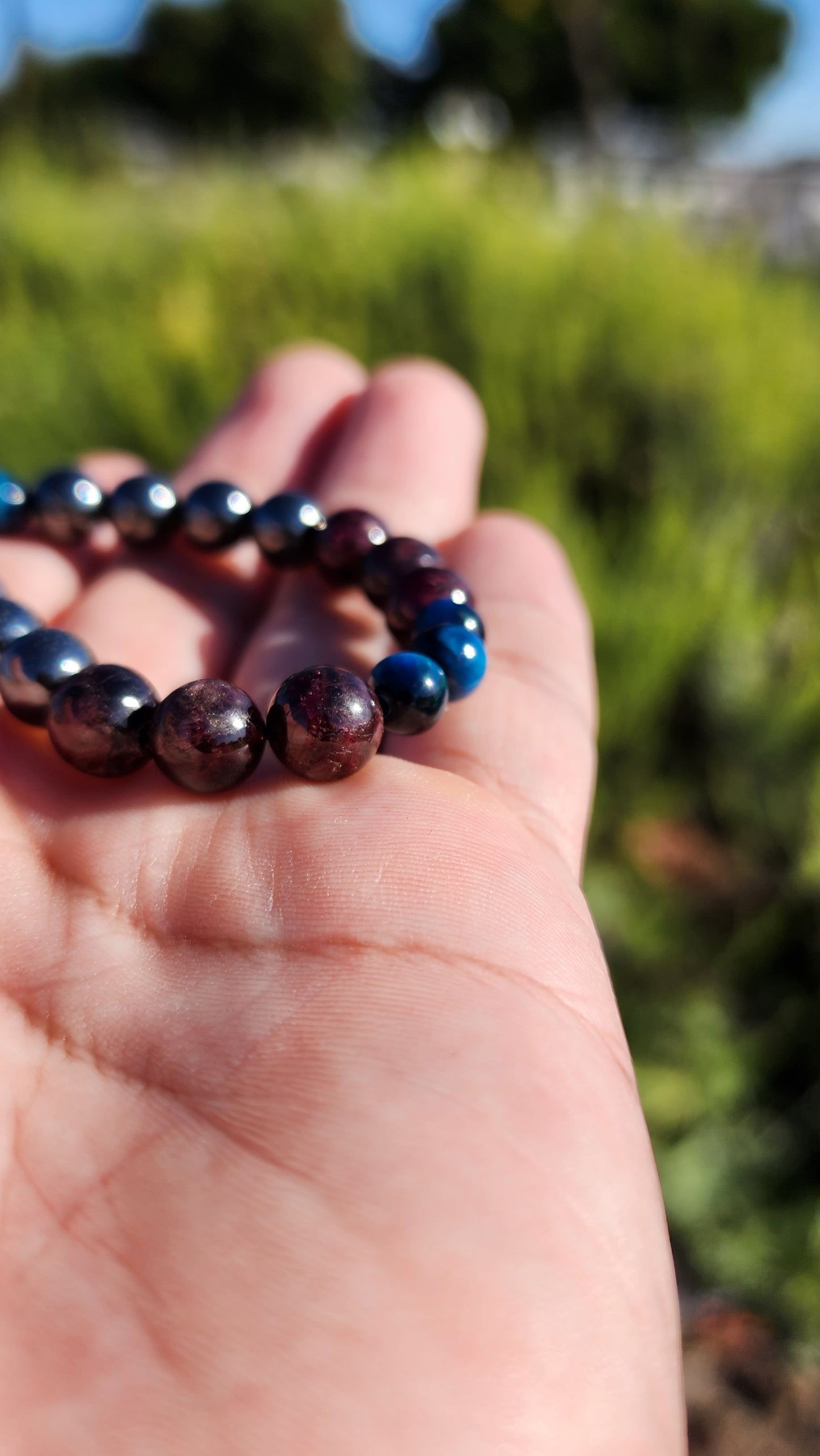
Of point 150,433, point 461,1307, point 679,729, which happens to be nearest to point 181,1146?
point 461,1307

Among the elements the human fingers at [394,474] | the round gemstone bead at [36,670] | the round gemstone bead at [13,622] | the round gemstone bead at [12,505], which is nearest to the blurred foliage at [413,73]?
the human fingers at [394,474]

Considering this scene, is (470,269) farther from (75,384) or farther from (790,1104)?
(790,1104)

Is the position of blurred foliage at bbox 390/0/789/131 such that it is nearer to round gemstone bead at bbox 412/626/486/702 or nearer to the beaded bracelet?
the beaded bracelet

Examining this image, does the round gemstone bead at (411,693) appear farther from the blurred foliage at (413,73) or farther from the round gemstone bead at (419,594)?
the blurred foliage at (413,73)

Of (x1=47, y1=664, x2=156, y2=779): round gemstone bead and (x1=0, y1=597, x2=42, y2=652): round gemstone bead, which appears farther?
(x1=0, y1=597, x2=42, y2=652): round gemstone bead

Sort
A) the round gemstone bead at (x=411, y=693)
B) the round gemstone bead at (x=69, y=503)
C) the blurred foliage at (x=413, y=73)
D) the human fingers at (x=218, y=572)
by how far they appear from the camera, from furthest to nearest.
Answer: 1. the blurred foliage at (x=413, y=73)
2. the round gemstone bead at (x=69, y=503)
3. the human fingers at (x=218, y=572)
4. the round gemstone bead at (x=411, y=693)

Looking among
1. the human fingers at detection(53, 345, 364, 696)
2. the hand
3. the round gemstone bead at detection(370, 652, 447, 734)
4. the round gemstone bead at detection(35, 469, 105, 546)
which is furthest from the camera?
the round gemstone bead at detection(35, 469, 105, 546)

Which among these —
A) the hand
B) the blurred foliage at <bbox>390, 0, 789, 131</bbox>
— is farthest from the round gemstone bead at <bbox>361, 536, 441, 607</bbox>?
the blurred foliage at <bbox>390, 0, 789, 131</bbox>
